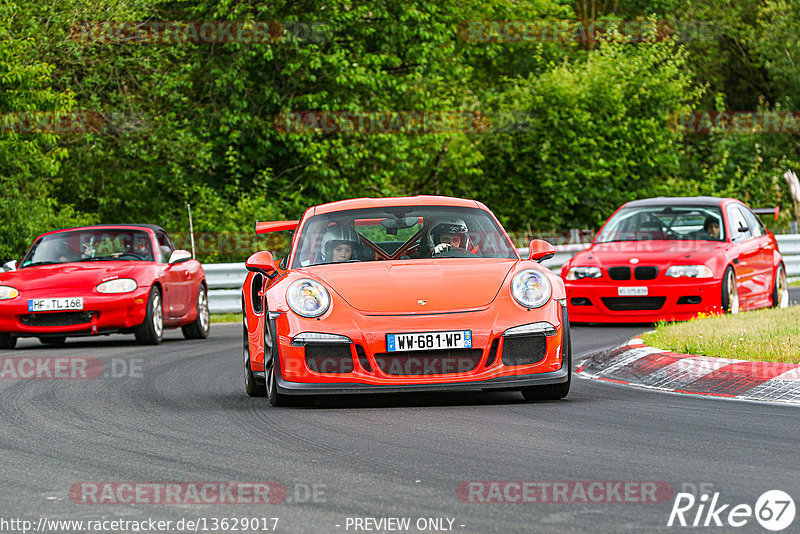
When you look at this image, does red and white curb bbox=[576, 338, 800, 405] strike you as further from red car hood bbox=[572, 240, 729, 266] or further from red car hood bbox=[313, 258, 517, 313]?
red car hood bbox=[572, 240, 729, 266]

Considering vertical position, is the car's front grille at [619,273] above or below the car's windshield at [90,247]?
below

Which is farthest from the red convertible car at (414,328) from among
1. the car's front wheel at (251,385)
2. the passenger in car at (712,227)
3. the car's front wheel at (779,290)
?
the car's front wheel at (779,290)

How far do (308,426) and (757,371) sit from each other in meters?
3.25

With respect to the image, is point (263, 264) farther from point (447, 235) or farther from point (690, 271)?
point (690, 271)

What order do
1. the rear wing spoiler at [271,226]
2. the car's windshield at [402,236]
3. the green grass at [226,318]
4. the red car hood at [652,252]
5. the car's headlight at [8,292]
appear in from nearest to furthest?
1. the car's windshield at [402,236]
2. the rear wing spoiler at [271,226]
3. the car's headlight at [8,292]
4. the red car hood at [652,252]
5. the green grass at [226,318]

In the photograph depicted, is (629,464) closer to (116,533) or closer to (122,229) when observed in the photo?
(116,533)

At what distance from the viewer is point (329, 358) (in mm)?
8188

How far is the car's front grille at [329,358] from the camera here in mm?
8141

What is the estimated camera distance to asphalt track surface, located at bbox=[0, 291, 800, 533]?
5.11m

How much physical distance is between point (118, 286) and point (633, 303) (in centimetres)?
575

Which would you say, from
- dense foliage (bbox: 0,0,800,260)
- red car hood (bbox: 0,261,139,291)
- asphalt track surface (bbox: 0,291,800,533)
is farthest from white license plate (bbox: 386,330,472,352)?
dense foliage (bbox: 0,0,800,260)
